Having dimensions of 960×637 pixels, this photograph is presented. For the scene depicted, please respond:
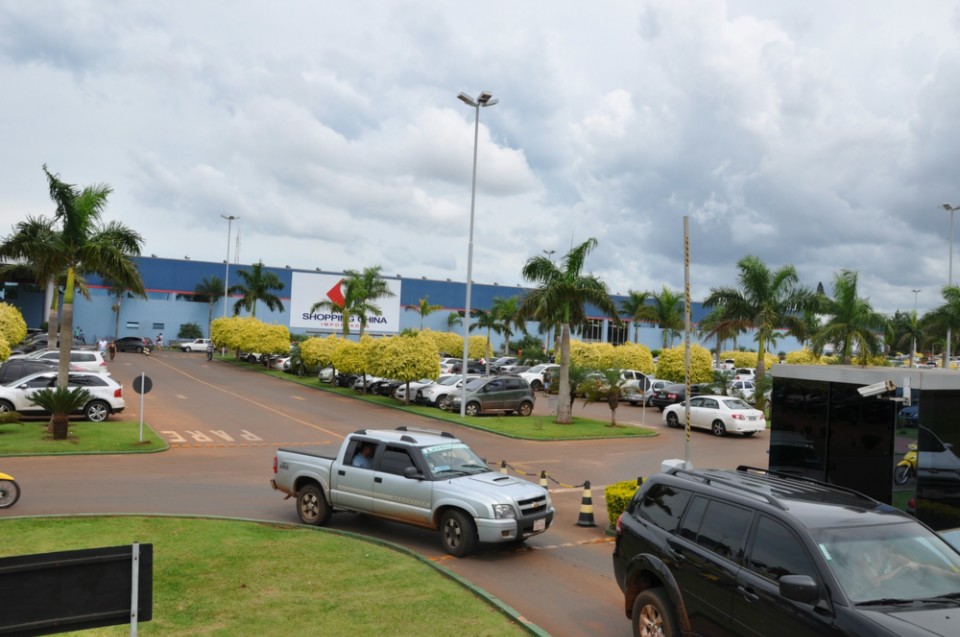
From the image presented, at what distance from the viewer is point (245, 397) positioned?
1407 inches

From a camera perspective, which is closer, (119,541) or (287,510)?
(119,541)

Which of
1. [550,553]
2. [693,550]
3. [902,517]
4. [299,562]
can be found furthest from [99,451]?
[902,517]

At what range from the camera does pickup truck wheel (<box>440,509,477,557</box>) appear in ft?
34.7

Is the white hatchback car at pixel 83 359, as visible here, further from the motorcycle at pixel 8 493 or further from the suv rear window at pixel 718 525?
the suv rear window at pixel 718 525

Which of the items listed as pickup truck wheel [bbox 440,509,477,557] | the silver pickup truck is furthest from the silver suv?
pickup truck wheel [bbox 440,509,477,557]

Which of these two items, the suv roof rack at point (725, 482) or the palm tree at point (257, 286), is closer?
the suv roof rack at point (725, 482)

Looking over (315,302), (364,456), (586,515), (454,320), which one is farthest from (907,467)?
(454,320)

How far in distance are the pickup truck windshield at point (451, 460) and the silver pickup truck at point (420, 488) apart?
0.02 meters

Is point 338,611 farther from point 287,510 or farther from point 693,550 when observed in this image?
point 287,510

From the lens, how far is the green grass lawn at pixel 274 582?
25.5 feet

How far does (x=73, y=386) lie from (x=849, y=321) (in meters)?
30.5

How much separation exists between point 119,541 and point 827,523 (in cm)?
951

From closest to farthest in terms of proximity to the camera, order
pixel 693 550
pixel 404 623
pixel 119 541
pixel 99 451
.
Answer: pixel 693 550 < pixel 404 623 < pixel 119 541 < pixel 99 451

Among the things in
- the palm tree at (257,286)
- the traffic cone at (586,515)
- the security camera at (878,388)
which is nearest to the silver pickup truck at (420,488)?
the traffic cone at (586,515)
